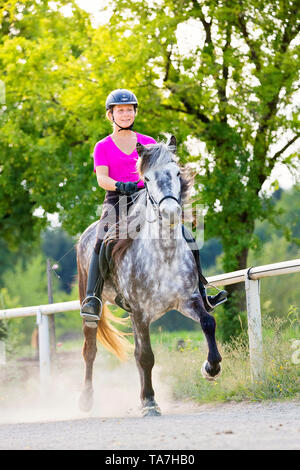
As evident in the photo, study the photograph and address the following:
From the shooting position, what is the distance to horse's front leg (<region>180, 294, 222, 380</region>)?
21.2 feet

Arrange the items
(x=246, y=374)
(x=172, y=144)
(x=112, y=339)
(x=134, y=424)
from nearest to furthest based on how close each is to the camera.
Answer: (x=134, y=424)
(x=172, y=144)
(x=246, y=374)
(x=112, y=339)

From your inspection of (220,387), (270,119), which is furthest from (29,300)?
(220,387)

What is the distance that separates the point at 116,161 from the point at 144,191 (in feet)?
A: 1.54

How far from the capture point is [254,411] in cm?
632

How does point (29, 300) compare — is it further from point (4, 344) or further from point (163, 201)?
point (163, 201)

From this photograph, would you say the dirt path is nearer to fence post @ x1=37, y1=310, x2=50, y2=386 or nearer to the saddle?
the saddle

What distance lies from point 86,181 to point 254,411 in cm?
1112

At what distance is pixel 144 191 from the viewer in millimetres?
6910

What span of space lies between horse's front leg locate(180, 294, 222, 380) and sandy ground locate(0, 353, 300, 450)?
34 cm

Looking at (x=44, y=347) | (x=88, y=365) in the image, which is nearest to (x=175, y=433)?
(x=88, y=365)

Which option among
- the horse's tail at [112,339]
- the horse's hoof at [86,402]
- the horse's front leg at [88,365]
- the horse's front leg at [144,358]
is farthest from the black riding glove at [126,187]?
the horse's hoof at [86,402]

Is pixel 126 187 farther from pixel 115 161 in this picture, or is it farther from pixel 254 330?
pixel 254 330

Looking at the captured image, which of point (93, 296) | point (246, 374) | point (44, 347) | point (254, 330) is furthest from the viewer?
point (44, 347)

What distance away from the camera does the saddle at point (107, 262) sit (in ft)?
23.2
